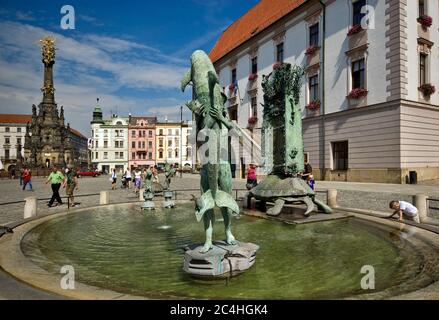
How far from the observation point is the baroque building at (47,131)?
5284 centimetres

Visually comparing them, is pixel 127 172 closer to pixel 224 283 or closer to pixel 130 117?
pixel 224 283

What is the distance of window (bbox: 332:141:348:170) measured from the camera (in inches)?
909

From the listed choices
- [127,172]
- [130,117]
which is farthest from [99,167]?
[127,172]

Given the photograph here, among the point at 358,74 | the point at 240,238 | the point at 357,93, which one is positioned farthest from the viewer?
the point at 358,74

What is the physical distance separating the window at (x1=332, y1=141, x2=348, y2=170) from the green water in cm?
1746

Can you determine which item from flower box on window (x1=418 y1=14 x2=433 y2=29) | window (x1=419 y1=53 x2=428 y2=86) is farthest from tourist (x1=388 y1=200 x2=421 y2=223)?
flower box on window (x1=418 y1=14 x2=433 y2=29)

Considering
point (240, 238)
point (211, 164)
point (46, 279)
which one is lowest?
point (240, 238)

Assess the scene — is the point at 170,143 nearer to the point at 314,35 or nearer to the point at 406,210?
the point at 314,35

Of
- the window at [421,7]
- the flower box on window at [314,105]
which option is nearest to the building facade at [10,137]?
the flower box on window at [314,105]

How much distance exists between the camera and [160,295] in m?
2.92

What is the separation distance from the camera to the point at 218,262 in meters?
Result: 3.52

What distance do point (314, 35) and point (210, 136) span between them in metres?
26.1

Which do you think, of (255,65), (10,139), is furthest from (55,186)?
(10,139)

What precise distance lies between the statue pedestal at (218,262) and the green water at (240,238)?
99 mm
